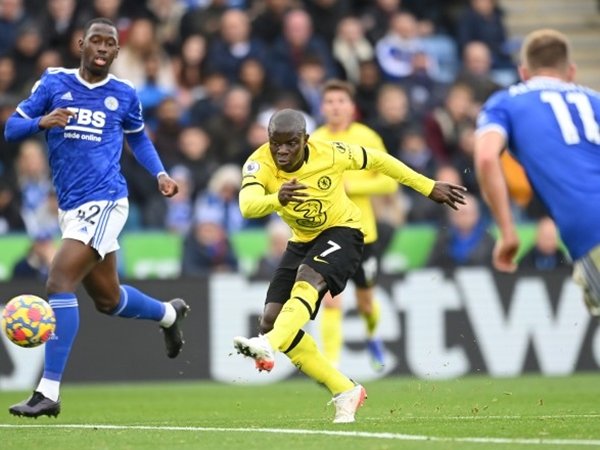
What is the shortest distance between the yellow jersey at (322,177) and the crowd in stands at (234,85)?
697cm

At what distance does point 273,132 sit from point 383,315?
→ 6.96m

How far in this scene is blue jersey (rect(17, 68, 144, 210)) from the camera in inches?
415

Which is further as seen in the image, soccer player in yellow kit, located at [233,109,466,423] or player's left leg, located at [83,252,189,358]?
player's left leg, located at [83,252,189,358]

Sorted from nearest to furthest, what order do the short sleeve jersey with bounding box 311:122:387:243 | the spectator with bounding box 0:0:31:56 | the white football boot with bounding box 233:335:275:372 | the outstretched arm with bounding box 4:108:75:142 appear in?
the white football boot with bounding box 233:335:275:372
the outstretched arm with bounding box 4:108:75:142
the short sleeve jersey with bounding box 311:122:387:243
the spectator with bounding box 0:0:31:56

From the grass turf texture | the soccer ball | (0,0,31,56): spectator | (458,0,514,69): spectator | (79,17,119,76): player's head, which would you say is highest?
(458,0,514,69): spectator

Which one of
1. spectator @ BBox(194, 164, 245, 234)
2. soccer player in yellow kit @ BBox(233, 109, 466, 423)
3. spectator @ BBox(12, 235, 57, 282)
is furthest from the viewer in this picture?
spectator @ BBox(194, 164, 245, 234)

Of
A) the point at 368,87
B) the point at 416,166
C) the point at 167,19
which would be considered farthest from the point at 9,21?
the point at 416,166

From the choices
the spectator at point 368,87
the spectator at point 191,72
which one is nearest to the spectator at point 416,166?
the spectator at point 368,87

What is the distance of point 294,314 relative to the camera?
9.17 metres

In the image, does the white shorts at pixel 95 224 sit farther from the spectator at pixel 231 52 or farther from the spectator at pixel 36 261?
the spectator at pixel 231 52

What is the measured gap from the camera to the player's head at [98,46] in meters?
10.5

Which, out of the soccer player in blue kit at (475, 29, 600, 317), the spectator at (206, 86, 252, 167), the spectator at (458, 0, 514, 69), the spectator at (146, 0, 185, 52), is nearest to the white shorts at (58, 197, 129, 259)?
the soccer player in blue kit at (475, 29, 600, 317)

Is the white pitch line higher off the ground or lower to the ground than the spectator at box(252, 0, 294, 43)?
lower

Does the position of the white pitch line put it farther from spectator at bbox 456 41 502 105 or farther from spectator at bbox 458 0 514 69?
spectator at bbox 458 0 514 69
